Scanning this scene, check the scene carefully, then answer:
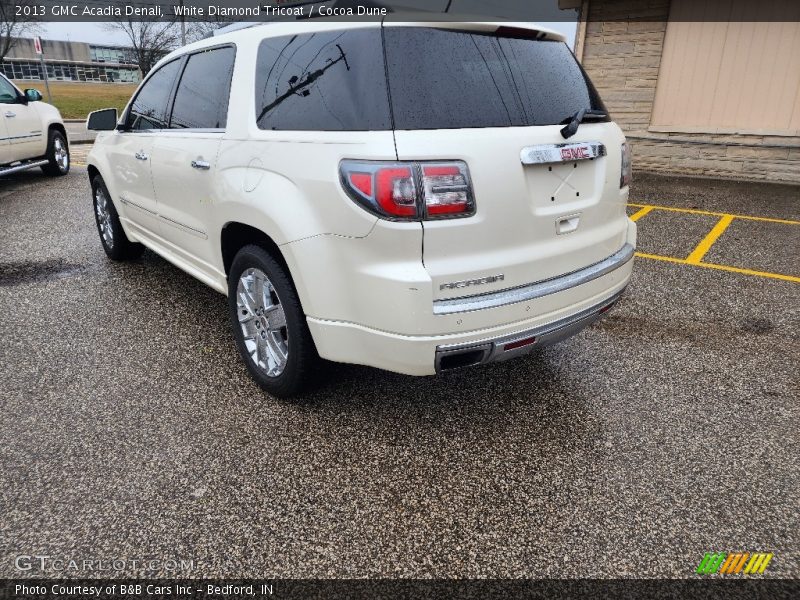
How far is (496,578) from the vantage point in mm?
1953

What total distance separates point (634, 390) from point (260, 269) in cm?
212

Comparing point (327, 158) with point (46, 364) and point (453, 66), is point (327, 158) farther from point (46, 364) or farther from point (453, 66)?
point (46, 364)

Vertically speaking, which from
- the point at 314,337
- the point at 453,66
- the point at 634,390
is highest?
the point at 453,66

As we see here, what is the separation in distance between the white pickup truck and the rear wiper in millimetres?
8856

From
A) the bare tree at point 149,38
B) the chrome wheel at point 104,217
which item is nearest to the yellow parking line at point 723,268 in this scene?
the chrome wheel at point 104,217

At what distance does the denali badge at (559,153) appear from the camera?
7.64ft

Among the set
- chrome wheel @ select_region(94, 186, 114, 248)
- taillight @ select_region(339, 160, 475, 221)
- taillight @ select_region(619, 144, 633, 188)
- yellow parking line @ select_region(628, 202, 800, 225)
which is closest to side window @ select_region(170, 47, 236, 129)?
taillight @ select_region(339, 160, 475, 221)

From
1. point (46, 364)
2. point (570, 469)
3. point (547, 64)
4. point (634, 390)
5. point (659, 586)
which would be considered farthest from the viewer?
point (46, 364)

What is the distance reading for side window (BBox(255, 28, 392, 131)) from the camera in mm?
2229

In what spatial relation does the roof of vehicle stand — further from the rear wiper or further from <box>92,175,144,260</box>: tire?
<box>92,175,144,260</box>: tire

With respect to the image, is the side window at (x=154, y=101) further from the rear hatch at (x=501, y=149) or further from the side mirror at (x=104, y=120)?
the rear hatch at (x=501, y=149)

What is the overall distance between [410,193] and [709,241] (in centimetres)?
530

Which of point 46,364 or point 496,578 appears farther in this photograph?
point 46,364

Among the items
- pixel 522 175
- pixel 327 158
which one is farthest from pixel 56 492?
pixel 522 175
